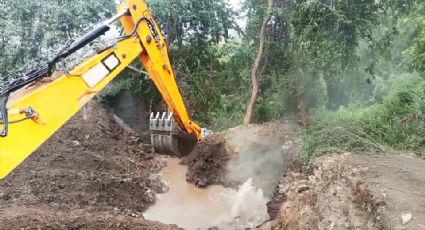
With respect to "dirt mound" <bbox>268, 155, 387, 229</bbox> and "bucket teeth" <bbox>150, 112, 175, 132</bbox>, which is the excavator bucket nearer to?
"bucket teeth" <bbox>150, 112, 175, 132</bbox>

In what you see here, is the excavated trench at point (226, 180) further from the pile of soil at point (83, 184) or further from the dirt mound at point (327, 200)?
the dirt mound at point (327, 200)

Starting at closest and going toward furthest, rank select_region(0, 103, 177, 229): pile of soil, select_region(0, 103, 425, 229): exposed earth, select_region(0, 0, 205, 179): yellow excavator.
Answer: select_region(0, 0, 205, 179): yellow excavator, select_region(0, 103, 425, 229): exposed earth, select_region(0, 103, 177, 229): pile of soil

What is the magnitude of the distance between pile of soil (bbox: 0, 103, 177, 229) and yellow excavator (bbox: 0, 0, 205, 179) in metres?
1.38

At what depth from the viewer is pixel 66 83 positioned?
521cm

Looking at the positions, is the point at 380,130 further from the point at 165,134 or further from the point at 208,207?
the point at 165,134

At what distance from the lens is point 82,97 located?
5391 millimetres

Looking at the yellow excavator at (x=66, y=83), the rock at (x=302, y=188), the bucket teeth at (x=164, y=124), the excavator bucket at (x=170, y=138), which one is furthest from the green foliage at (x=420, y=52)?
the bucket teeth at (x=164, y=124)

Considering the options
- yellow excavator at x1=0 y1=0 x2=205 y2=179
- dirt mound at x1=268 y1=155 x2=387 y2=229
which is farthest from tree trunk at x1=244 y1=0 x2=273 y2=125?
dirt mound at x1=268 y1=155 x2=387 y2=229

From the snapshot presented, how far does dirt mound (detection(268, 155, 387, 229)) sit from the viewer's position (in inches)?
195

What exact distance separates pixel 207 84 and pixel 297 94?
2568 mm

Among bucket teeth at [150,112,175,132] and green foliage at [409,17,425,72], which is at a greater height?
green foliage at [409,17,425,72]

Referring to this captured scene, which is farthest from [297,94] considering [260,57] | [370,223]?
[370,223]

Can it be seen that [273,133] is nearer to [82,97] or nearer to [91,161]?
[91,161]

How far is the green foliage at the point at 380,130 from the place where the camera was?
260 inches
